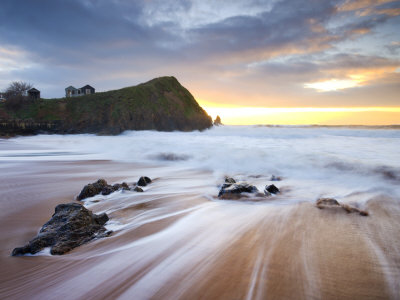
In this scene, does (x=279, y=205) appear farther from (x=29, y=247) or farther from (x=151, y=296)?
(x=29, y=247)

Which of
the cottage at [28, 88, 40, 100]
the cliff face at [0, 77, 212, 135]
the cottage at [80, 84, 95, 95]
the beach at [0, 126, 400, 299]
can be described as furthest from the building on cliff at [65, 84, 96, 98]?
the beach at [0, 126, 400, 299]

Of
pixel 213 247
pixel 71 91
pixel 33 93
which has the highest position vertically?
pixel 71 91

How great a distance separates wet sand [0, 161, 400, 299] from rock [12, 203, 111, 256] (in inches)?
4.0

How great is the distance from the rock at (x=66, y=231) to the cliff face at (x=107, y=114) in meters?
23.2

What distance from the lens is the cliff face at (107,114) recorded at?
24.8 meters

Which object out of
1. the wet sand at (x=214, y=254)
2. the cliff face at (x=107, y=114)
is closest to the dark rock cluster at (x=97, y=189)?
the wet sand at (x=214, y=254)

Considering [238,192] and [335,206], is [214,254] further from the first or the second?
[335,206]

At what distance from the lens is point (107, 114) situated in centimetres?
2634

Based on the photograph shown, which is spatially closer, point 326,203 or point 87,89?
point 326,203

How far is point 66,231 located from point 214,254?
1.51 metres

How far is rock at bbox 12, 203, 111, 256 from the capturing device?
2281mm

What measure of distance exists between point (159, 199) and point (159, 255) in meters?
1.77

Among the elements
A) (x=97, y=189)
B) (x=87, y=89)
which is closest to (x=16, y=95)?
(x=87, y=89)

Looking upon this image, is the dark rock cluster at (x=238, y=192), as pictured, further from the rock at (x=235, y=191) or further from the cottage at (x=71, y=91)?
the cottage at (x=71, y=91)
